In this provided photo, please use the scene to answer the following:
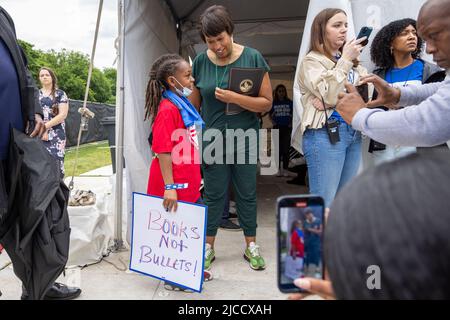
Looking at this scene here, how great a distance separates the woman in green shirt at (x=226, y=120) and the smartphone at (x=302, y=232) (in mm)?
1493

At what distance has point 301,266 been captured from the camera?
82cm

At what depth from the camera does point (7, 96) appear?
5.79 feet

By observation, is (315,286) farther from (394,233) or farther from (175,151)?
(175,151)

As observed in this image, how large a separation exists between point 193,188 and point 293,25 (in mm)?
4007

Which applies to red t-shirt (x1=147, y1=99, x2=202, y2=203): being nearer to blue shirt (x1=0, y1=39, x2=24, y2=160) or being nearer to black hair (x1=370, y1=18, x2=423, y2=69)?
blue shirt (x1=0, y1=39, x2=24, y2=160)

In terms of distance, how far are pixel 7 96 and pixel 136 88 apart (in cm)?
134

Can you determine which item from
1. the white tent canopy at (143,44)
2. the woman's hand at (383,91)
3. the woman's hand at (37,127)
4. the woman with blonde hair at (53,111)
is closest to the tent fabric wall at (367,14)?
the white tent canopy at (143,44)

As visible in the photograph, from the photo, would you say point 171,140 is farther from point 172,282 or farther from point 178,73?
point 172,282

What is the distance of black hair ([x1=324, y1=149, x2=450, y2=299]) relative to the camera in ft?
1.42

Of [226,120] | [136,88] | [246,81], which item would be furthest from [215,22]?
[136,88]

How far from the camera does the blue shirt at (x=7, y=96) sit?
1.74 m

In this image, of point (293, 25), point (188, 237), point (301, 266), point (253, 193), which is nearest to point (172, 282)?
point (188, 237)

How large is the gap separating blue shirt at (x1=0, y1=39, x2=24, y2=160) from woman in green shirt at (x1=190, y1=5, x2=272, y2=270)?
1058mm

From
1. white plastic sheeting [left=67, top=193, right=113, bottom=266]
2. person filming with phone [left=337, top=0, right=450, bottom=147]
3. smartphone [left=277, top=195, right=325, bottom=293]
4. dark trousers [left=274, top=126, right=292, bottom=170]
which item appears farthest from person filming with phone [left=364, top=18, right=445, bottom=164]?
dark trousers [left=274, top=126, right=292, bottom=170]
